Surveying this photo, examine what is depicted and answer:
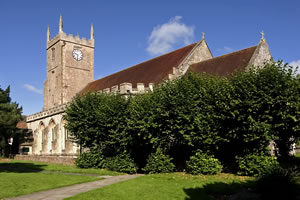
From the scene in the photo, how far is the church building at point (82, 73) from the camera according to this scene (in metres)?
26.0

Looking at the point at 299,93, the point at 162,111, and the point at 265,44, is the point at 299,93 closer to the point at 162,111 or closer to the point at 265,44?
the point at 162,111

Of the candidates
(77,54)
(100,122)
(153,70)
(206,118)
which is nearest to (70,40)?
(77,54)

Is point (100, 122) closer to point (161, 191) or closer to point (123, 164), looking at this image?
point (123, 164)

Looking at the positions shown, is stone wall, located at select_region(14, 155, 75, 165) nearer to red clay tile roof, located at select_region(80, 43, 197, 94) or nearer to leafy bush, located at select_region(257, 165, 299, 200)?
red clay tile roof, located at select_region(80, 43, 197, 94)

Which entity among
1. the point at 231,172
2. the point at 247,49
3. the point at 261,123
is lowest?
the point at 231,172

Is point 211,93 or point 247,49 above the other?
point 247,49

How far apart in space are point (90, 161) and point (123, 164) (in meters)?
3.91

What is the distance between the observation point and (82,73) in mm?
48375

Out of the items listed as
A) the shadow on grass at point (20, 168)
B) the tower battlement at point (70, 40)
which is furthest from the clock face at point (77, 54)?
the shadow on grass at point (20, 168)

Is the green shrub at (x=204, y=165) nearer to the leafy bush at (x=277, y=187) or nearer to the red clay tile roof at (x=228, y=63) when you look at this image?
the leafy bush at (x=277, y=187)

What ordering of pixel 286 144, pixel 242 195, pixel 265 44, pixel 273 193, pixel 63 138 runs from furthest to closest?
pixel 63 138, pixel 265 44, pixel 286 144, pixel 242 195, pixel 273 193

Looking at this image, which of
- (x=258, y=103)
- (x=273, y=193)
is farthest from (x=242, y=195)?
(x=258, y=103)

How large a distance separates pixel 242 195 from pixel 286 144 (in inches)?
563

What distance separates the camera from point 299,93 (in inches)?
632
